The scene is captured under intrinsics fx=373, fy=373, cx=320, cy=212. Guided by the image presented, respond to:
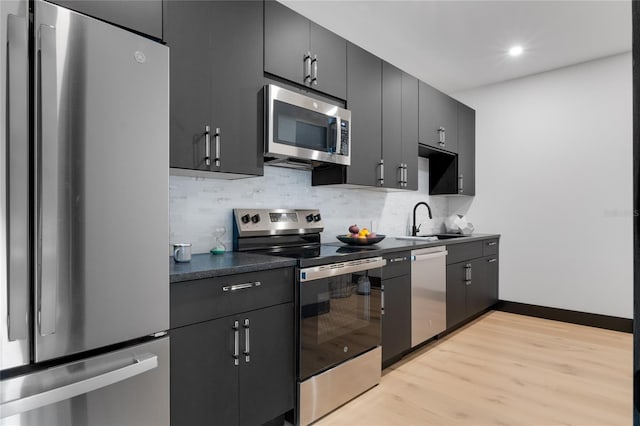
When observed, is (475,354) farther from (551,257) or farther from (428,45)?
(428,45)

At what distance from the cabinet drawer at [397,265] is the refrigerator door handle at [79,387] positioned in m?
1.70

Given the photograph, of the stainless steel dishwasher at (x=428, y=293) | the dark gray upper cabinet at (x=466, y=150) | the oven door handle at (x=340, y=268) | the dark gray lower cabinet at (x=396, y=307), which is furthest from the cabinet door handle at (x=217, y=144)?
the dark gray upper cabinet at (x=466, y=150)

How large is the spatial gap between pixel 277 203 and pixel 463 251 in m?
2.01

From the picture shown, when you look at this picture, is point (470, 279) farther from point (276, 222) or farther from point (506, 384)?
point (276, 222)

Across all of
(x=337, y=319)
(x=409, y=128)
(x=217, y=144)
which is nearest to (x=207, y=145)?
(x=217, y=144)

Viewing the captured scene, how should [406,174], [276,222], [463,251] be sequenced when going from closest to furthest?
[276,222]
[406,174]
[463,251]

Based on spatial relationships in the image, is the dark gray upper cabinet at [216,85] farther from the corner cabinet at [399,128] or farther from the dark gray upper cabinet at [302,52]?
the corner cabinet at [399,128]

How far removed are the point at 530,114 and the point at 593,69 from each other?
0.67 meters

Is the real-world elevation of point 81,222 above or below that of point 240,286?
above

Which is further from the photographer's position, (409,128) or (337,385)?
(409,128)

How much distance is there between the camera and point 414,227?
4070mm

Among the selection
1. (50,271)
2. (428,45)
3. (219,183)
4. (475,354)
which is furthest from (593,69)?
(50,271)

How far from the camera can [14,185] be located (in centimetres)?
105

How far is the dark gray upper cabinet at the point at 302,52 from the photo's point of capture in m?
2.24
